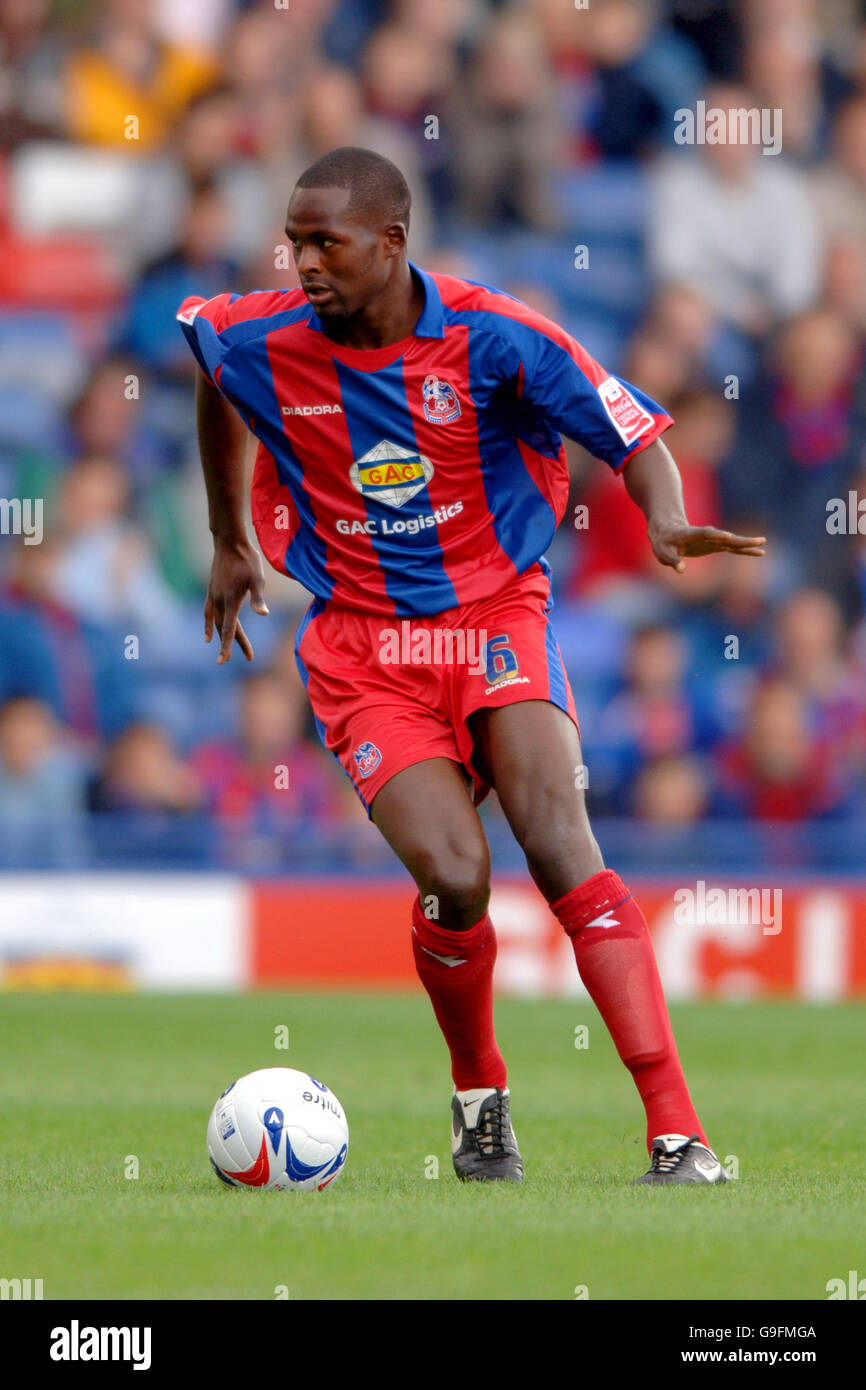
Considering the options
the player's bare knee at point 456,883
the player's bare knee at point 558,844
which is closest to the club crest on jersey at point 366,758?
the player's bare knee at point 456,883

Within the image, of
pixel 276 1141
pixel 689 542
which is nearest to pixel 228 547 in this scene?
pixel 689 542

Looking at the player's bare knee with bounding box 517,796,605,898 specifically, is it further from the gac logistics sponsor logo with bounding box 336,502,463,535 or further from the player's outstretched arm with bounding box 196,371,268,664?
the player's outstretched arm with bounding box 196,371,268,664

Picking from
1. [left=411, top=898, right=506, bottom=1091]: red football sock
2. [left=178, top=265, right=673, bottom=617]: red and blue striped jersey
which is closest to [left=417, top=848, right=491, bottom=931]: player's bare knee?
[left=411, top=898, right=506, bottom=1091]: red football sock

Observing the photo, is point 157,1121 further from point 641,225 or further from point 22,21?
point 22,21

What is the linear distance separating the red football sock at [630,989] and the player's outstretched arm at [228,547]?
1.31 meters

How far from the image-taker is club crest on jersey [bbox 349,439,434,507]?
4891 millimetres

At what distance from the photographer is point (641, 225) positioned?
48.3ft

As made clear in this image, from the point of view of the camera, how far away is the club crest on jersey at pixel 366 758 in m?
4.79

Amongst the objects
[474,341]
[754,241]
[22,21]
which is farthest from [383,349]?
[22,21]

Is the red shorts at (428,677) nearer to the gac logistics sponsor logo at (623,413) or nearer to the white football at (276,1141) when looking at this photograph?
the gac logistics sponsor logo at (623,413)

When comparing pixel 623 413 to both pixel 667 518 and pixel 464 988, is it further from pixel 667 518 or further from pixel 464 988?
pixel 464 988

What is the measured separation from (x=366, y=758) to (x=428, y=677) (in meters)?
0.26

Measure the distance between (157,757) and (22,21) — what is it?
6.64m

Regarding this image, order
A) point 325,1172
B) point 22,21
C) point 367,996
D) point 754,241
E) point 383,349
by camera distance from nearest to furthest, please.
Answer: point 325,1172
point 383,349
point 367,996
point 754,241
point 22,21
